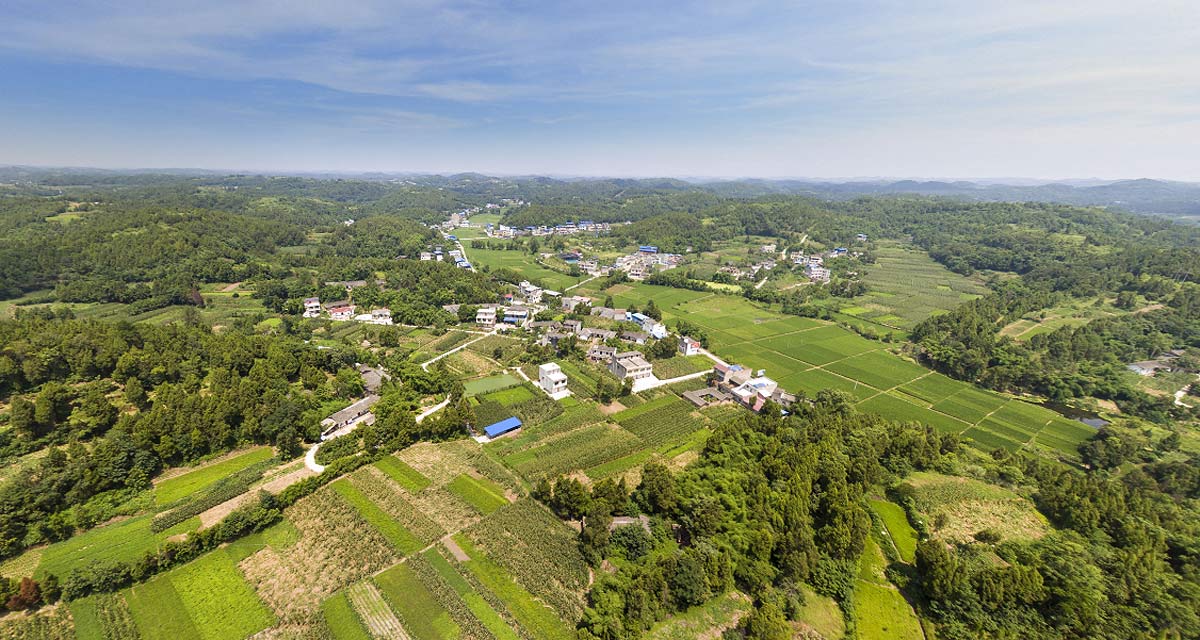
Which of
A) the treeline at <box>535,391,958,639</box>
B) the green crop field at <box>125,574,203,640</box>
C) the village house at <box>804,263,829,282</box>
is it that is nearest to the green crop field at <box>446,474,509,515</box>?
the treeline at <box>535,391,958,639</box>

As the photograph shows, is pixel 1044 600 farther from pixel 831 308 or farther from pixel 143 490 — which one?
pixel 831 308

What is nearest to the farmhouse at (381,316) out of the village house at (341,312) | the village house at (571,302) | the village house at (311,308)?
the village house at (341,312)

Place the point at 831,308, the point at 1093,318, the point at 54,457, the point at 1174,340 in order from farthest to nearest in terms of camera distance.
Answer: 1. the point at 831,308
2. the point at 1093,318
3. the point at 1174,340
4. the point at 54,457

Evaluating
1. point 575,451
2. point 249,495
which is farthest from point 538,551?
point 249,495

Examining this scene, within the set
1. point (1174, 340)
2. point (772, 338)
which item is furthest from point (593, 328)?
point (1174, 340)

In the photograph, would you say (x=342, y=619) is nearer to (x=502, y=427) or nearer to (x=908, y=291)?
(x=502, y=427)

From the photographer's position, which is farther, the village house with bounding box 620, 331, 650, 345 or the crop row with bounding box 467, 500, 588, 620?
the village house with bounding box 620, 331, 650, 345

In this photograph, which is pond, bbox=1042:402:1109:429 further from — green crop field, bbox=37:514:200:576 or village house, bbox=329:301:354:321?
village house, bbox=329:301:354:321
